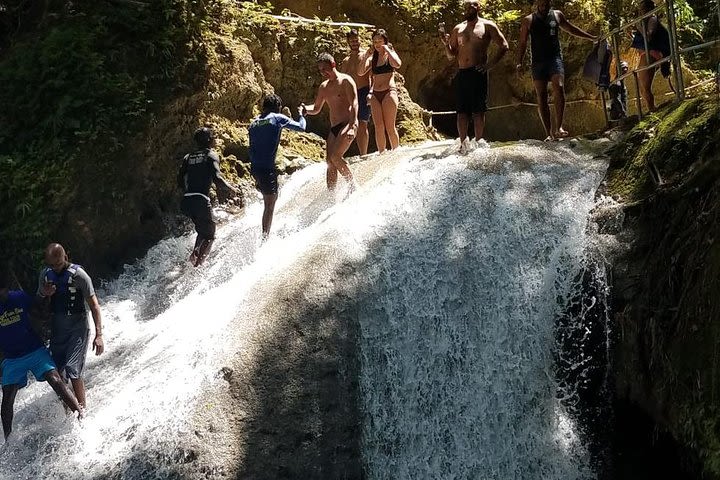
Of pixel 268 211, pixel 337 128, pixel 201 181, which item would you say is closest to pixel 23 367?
pixel 201 181

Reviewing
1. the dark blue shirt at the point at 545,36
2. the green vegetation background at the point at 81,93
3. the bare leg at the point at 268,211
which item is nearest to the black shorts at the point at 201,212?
the bare leg at the point at 268,211

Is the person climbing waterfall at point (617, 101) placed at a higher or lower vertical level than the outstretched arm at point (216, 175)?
lower

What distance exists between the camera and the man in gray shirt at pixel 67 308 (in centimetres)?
802

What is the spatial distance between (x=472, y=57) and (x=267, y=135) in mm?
2589

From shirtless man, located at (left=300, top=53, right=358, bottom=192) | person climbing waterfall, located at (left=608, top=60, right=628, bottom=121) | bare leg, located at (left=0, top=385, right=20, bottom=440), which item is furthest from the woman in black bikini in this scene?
bare leg, located at (left=0, top=385, right=20, bottom=440)

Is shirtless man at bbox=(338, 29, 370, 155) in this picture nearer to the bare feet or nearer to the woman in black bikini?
the woman in black bikini

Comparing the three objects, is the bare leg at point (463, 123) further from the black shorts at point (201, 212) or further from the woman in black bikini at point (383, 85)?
the black shorts at point (201, 212)

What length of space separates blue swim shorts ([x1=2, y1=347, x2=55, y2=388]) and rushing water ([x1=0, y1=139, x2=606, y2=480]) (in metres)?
0.48

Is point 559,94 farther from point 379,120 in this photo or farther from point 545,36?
point 379,120

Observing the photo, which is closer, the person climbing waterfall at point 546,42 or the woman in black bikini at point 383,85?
the person climbing waterfall at point 546,42

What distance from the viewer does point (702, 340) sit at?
20.2ft

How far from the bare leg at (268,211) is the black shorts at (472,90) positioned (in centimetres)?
252

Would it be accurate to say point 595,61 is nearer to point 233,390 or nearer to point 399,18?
point 399,18

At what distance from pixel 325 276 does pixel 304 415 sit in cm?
145
